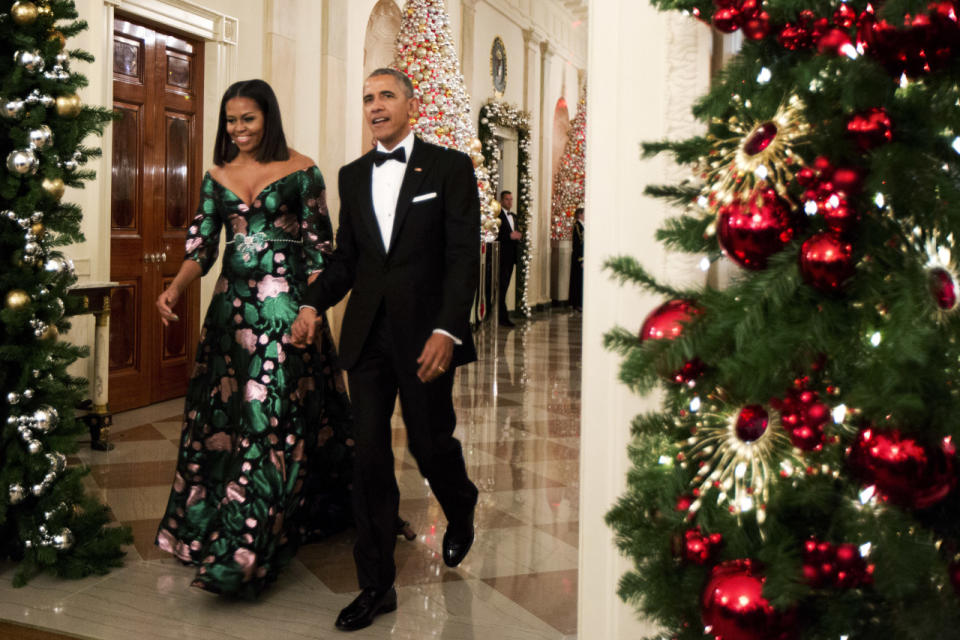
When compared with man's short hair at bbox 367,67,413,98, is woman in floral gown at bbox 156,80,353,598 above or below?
below

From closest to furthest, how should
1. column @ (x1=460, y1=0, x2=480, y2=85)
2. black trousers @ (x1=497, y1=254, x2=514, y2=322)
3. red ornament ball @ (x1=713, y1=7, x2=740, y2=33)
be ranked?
red ornament ball @ (x1=713, y1=7, x2=740, y2=33) → column @ (x1=460, y1=0, x2=480, y2=85) → black trousers @ (x1=497, y1=254, x2=514, y2=322)

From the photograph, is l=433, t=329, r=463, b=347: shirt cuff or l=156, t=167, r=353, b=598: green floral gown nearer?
l=433, t=329, r=463, b=347: shirt cuff

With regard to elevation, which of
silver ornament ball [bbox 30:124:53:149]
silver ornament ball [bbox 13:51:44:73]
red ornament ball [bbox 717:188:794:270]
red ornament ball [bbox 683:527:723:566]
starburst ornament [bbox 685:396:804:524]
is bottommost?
red ornament ball [bbox 683:527:723:566]

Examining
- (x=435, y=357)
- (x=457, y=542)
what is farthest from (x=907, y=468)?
(x=457, y=542)

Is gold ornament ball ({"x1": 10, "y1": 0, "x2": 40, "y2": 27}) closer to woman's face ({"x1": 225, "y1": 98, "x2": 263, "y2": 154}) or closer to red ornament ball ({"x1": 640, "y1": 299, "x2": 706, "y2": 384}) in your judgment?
woman's face ({"x1": 225, "y1": 98, "x2": 263, "y2": 154})

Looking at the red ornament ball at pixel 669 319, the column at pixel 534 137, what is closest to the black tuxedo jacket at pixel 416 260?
the red ornament ball at pixel 669 319

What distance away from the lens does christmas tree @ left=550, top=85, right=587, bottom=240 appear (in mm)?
16969

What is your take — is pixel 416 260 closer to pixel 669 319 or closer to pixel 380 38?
pixel 669 319

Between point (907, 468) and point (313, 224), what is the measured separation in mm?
2665

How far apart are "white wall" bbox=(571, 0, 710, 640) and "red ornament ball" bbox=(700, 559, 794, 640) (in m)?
0.89

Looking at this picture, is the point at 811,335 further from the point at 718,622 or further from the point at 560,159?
Result: the point at 560,159

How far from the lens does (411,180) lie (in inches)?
121

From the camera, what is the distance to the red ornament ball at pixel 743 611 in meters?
1.28

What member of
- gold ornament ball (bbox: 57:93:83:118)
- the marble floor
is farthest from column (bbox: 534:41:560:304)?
gold ornament ball (bbox: 57:93:83:118)
